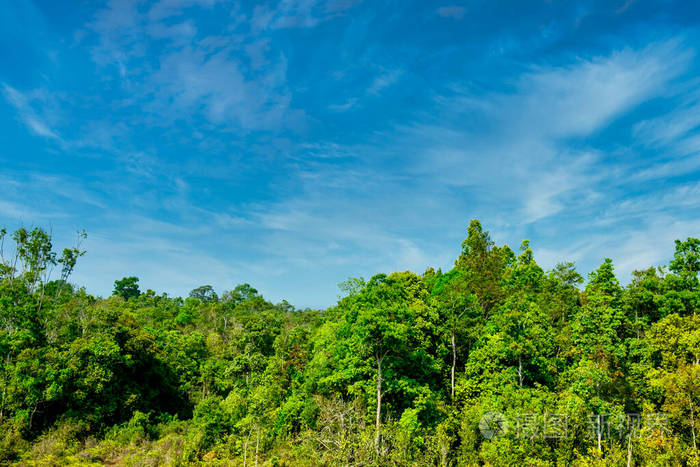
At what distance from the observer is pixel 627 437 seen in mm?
23234

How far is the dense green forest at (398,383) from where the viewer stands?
918 inches

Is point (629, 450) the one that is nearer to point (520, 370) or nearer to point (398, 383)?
point (520, 370)

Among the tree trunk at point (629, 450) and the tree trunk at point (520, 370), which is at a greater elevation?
the tree trunk at point (520, 370)

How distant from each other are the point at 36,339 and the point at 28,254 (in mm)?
8467

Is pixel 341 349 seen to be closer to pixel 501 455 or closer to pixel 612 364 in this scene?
pixel 501 455
